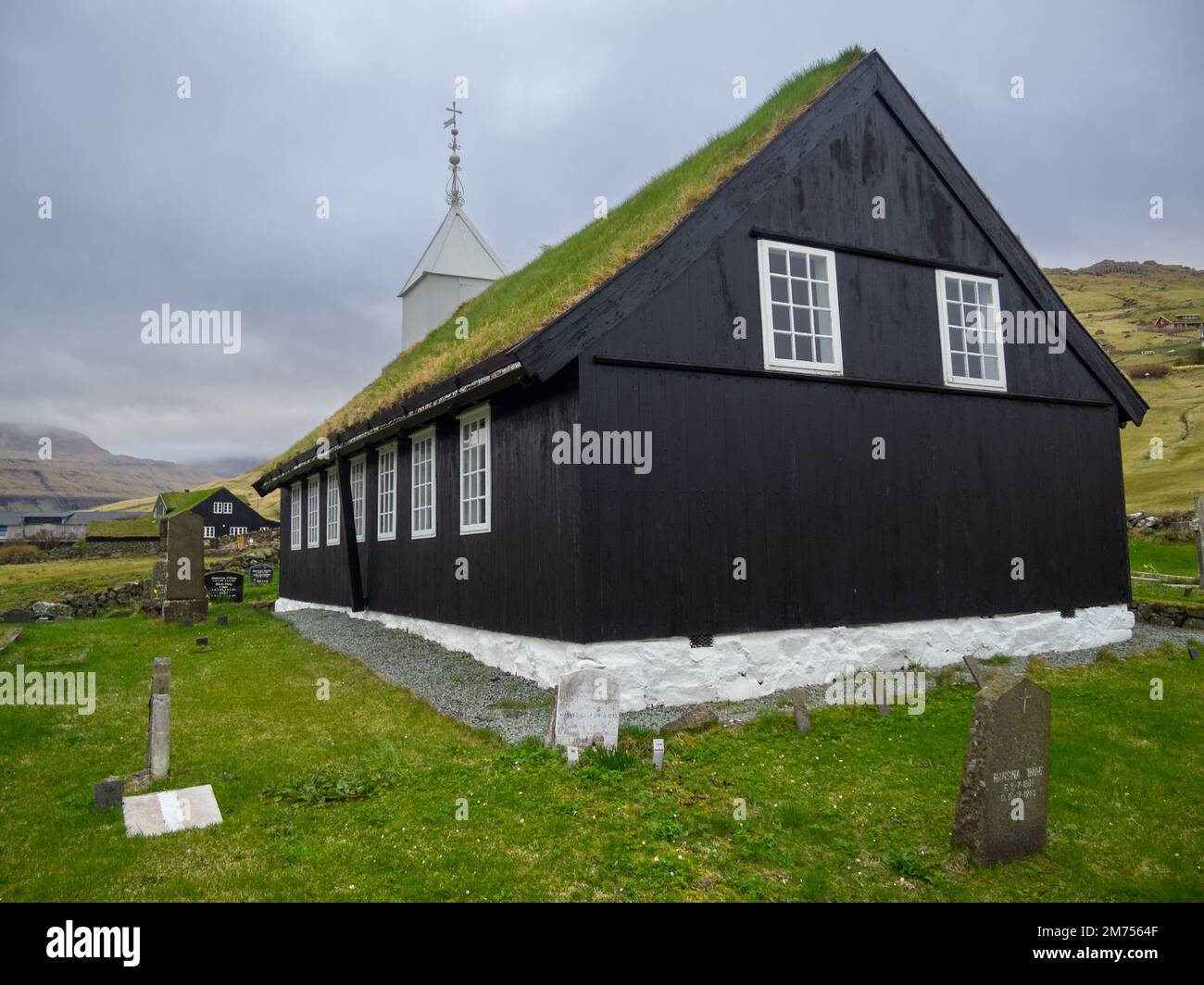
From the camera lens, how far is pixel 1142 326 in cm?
8100

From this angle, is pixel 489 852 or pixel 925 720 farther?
pixel 925 720

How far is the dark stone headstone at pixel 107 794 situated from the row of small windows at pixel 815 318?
813cm

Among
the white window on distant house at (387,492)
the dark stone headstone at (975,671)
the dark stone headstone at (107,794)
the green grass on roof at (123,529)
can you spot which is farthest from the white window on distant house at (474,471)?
the green grass on roof at (123,529)

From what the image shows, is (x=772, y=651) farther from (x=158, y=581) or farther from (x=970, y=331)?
(x=158, y=581)

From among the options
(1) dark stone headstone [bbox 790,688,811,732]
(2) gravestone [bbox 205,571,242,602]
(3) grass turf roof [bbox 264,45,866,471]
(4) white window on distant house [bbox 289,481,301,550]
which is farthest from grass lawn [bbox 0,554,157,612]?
(1) dark stone headstone [bbox 790,688,811,732]

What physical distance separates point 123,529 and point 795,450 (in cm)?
5900

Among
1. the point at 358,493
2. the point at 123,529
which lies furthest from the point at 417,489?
A: the point at 123,529

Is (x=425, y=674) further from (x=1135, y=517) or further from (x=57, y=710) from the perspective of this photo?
(x=1135, y=517)

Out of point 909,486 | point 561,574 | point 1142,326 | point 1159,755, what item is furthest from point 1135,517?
point 1142,326

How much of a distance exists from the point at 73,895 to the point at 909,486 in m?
10.2

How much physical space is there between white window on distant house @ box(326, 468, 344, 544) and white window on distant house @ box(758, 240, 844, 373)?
12552 millimetres

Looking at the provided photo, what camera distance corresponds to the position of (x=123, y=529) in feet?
186

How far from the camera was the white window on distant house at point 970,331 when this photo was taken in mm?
11891

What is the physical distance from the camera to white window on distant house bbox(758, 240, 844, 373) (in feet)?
34.0
